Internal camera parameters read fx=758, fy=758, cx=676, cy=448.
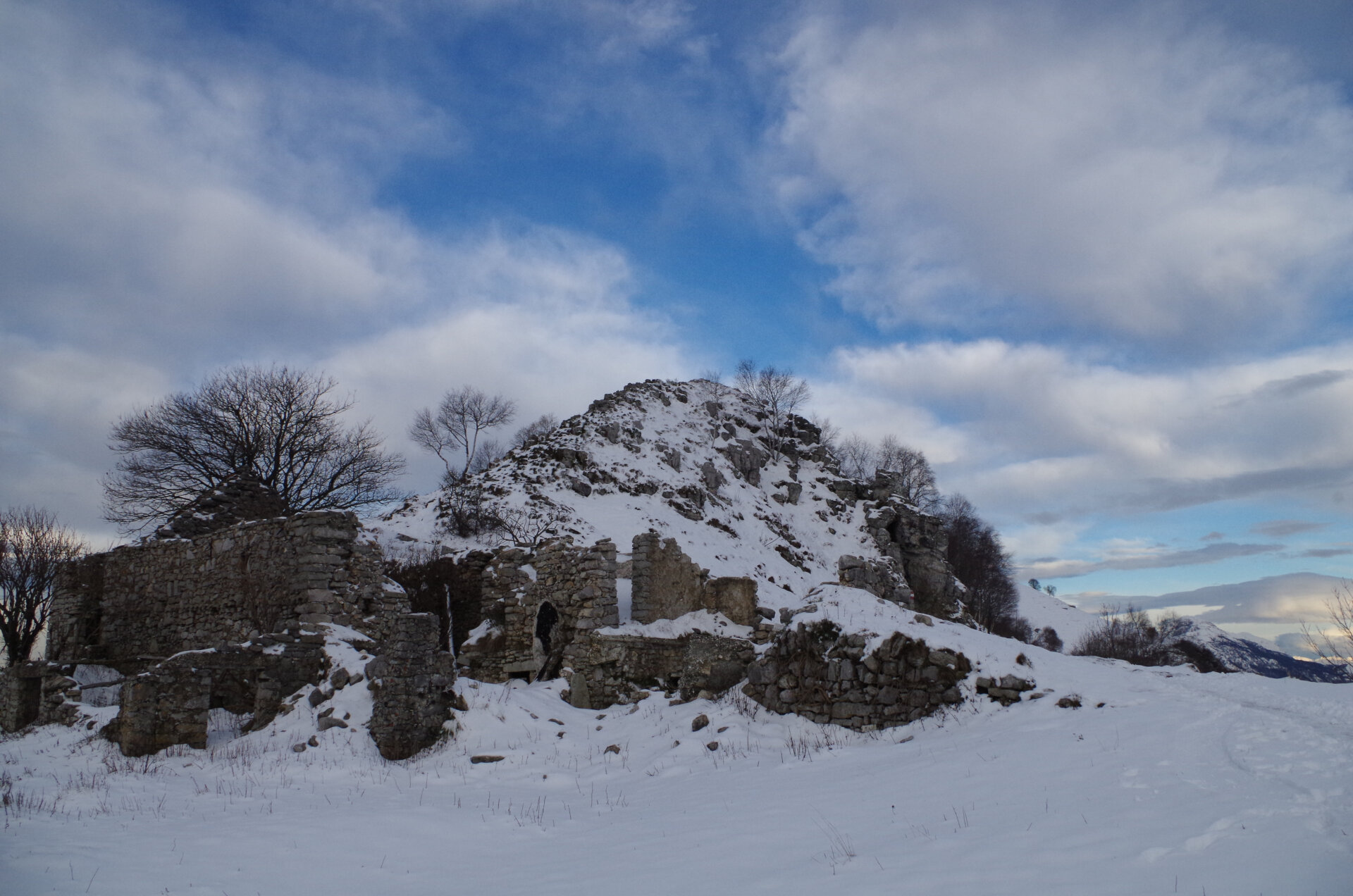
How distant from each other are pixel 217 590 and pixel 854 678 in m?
13.8

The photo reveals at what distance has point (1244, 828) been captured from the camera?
14.6 ft

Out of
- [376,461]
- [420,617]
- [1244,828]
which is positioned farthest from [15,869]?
[376,461]

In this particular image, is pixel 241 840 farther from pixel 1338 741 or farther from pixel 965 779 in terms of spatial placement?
pixel 1338 741

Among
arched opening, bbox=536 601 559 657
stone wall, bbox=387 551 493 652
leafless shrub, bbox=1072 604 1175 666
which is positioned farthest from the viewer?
leafless shrub, bbox=1072 604 1175 666

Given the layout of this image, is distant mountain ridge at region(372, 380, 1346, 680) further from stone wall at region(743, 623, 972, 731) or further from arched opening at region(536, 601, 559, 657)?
stone wall at region(743, 623, 972, 731)

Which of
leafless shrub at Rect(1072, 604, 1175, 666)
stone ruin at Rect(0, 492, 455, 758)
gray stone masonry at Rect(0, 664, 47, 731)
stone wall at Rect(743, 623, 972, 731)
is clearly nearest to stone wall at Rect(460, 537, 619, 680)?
stone ruin at Rect(0, 492, 455, 758)

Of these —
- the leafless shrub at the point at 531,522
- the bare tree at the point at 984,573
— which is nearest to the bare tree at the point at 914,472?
the bare tree at the point at 984,573

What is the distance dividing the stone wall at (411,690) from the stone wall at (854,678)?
14.9ft

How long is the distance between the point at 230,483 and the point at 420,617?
15.3 m

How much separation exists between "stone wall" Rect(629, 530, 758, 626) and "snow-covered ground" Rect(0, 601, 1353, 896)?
5.42 metres

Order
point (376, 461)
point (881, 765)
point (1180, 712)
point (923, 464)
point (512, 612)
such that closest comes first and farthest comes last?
point (1180, 712) → point (881, 765) → point (512, 612) → point (376, 461) → point (923, 464)

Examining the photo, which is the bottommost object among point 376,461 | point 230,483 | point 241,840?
point 241,840

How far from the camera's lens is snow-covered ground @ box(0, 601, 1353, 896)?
4598 mm

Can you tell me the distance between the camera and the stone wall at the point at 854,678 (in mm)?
9320
